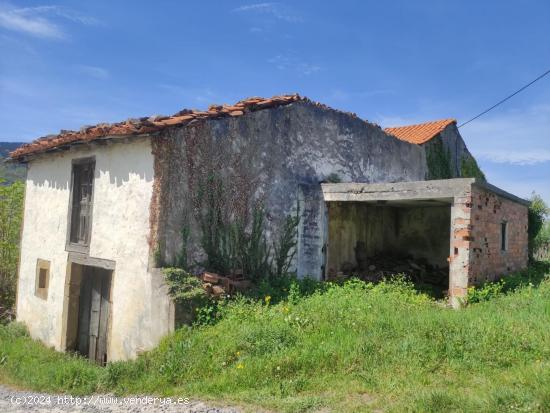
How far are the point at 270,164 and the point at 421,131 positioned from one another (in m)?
9.67

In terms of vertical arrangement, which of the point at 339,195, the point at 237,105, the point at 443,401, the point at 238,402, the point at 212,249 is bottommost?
the point at 238,402

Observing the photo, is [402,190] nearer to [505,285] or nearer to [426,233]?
[505,285]

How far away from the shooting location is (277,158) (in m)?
9.61

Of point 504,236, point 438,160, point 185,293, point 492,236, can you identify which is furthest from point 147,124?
point 438,160

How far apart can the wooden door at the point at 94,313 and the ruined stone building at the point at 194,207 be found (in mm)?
31

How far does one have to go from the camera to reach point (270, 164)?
31.1 feet

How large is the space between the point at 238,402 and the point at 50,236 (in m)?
7.26

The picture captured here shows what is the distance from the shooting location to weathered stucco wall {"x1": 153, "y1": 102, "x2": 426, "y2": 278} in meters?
7.92

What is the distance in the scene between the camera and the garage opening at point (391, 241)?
35.6 ft

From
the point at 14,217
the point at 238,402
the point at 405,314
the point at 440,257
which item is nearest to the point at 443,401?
the point at 238,402

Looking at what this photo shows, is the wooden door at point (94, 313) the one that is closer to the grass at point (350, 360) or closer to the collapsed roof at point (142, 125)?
the grass at point (350, 360)

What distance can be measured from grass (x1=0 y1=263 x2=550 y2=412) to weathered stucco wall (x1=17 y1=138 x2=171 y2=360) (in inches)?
33.4

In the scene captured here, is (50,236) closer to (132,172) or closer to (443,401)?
(132,172)

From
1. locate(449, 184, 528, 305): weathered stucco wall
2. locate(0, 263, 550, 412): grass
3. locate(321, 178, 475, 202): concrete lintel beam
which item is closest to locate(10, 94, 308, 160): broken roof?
locate(321, 178, 475, 202): concrete lintel beam
